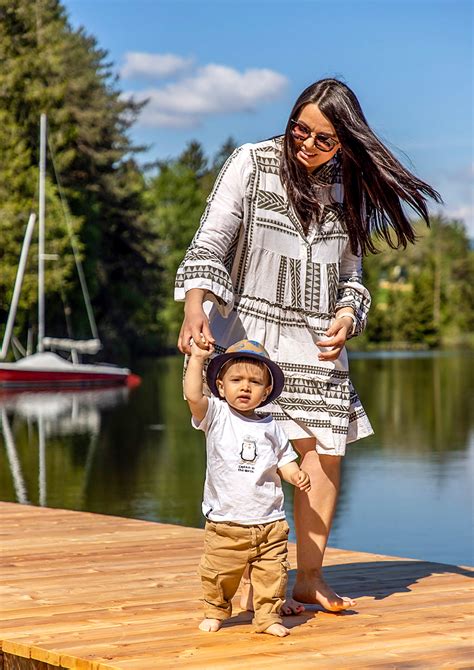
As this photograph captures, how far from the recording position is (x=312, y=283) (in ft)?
14.0

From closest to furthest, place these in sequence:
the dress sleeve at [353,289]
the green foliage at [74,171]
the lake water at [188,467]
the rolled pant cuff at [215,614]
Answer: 1. the rolled pant cuff at [215,614]
2. the dress sleeve at [353,289]
3. the lake water at [188,467]
4. the green foliage at [74,171]

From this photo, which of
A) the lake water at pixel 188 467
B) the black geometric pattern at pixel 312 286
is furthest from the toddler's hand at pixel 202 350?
the lake water at pixel 188 467

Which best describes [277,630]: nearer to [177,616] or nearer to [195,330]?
[177,616]

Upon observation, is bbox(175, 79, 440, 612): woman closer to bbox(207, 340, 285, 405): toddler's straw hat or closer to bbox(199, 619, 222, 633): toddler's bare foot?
bbox(207, 340, 285, 405): toddler's straw hat

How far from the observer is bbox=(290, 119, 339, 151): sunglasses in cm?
416

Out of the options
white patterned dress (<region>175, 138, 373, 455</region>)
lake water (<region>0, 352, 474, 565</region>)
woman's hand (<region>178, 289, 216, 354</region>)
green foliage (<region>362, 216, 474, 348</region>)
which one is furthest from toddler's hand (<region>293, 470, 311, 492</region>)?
green foliage (<region>362, 216, 474, 348</region>)

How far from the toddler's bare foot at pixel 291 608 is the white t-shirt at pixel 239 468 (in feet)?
1.56

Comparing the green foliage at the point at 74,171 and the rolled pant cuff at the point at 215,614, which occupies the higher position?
the green foliage at the point at 74,171

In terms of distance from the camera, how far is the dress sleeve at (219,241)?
3963 millimetres

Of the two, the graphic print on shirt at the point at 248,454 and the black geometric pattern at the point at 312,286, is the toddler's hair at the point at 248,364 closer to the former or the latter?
the graphic print on shirt at the point at 248,454

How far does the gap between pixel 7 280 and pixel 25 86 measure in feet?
20.5

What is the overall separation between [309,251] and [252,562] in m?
1.04

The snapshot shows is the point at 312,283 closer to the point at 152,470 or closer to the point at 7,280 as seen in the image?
the point at 152,470

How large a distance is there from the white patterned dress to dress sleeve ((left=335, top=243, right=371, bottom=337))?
0.03 meters
